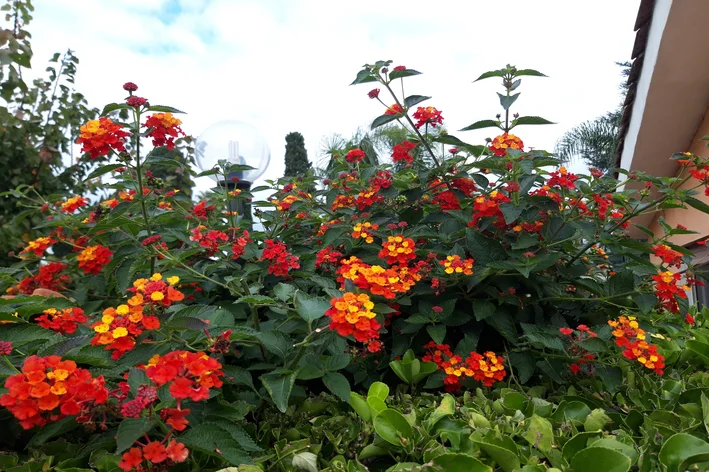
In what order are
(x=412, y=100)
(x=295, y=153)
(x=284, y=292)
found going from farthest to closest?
(x=295, y=153) → (x=412, y=100) → (x=284, y=292)

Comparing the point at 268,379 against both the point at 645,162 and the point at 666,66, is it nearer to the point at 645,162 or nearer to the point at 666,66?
the point at 666,66

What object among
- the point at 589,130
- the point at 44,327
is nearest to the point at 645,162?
the point at 44,327

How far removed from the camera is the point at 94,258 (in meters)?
1.97

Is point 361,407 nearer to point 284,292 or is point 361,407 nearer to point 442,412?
point 442,412

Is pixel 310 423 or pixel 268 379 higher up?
pixel 268 379

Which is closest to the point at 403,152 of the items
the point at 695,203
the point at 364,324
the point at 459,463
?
the point at 695,203

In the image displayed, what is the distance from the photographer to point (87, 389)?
0.96m

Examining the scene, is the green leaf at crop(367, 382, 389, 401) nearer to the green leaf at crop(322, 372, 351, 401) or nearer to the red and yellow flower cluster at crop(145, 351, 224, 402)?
the green leaf at crop(322, 372, 351, 401)

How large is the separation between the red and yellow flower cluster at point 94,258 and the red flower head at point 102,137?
1.43ft

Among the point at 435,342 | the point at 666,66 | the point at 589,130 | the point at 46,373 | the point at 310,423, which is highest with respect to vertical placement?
the point at 589,130

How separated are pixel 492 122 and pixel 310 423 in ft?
4.03

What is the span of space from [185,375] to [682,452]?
3.07ft

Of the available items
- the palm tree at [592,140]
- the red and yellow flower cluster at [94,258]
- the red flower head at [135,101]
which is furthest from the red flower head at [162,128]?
the palm tree at [592,140]

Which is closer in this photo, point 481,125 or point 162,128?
point 162,128
